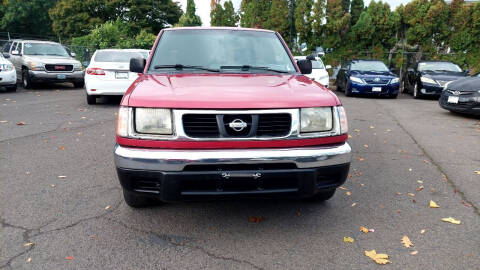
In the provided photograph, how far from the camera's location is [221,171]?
9.29ft

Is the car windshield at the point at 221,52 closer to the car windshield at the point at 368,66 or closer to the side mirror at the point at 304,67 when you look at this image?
the side mirror at the point at 304,67

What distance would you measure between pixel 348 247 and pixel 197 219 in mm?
1313

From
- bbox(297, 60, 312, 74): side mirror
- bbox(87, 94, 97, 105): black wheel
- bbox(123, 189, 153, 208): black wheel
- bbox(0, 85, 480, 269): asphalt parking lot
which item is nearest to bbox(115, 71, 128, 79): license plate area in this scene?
bbox(87, 94, 97, 105): black wheel

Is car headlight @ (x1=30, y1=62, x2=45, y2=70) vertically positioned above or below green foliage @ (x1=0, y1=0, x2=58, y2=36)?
below

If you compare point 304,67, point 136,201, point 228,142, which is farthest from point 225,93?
point 304,67

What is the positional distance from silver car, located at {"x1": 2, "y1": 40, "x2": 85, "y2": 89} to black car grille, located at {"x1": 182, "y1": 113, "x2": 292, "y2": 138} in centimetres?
1304

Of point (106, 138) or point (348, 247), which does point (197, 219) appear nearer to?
point (348, 247)

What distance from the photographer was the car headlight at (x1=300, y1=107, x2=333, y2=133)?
3033mm

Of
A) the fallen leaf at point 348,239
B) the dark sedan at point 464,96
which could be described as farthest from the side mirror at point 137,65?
the dark sedan at point 464,96

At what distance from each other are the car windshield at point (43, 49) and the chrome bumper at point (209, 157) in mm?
14183

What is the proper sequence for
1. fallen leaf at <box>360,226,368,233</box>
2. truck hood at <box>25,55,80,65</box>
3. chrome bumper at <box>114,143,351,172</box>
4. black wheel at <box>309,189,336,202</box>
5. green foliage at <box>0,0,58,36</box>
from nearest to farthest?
1. chrome bumper at <box>114,143,351,172</box>
2. fallen leaf at <box>360,226,368,233</box>
3. black wheel at <box>309,189,336,202</box>
4. truck hood at <box>25,55,80,65</box>
5. green foliage at <box>0,0,58,36</box>

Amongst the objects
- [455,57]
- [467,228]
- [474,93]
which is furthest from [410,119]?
[455,57]

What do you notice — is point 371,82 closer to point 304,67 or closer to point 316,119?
point 304,67

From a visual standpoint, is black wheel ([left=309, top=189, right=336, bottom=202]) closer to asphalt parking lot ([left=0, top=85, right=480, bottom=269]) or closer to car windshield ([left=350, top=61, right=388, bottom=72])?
asphalt parking lot ([left=0, top=85, right=480, bottom=269])
